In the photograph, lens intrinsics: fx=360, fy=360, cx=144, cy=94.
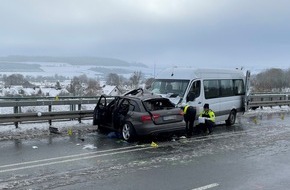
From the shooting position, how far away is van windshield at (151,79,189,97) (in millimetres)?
13281

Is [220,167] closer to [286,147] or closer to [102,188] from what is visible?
[102,188]

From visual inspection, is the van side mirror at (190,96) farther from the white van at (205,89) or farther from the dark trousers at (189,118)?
the dark trousers at (189,118)

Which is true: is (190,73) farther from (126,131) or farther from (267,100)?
(267,100)

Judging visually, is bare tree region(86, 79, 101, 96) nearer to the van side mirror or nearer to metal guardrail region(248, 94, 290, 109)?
metal guardrail region(248, 94, 290, 109)

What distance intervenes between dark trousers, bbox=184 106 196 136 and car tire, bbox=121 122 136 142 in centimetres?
238

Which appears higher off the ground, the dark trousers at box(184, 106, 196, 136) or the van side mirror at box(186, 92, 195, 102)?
the van side mirror at box(186, 92, 195, 102)

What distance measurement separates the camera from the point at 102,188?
6051 mm

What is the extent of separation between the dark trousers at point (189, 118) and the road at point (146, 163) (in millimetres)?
694

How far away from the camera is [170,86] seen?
13.7 metres

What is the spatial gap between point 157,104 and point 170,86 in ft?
8.76

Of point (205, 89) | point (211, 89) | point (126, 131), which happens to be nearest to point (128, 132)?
point (126, 131)

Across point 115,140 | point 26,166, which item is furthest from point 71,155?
point 115,140

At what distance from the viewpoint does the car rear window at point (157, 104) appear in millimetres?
10930

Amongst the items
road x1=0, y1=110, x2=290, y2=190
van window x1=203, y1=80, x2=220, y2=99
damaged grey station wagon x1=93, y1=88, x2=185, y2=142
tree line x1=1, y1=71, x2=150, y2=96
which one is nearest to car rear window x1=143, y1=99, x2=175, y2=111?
damaged grey station wagon x1=93, y1=88, x2=185, y2=142
